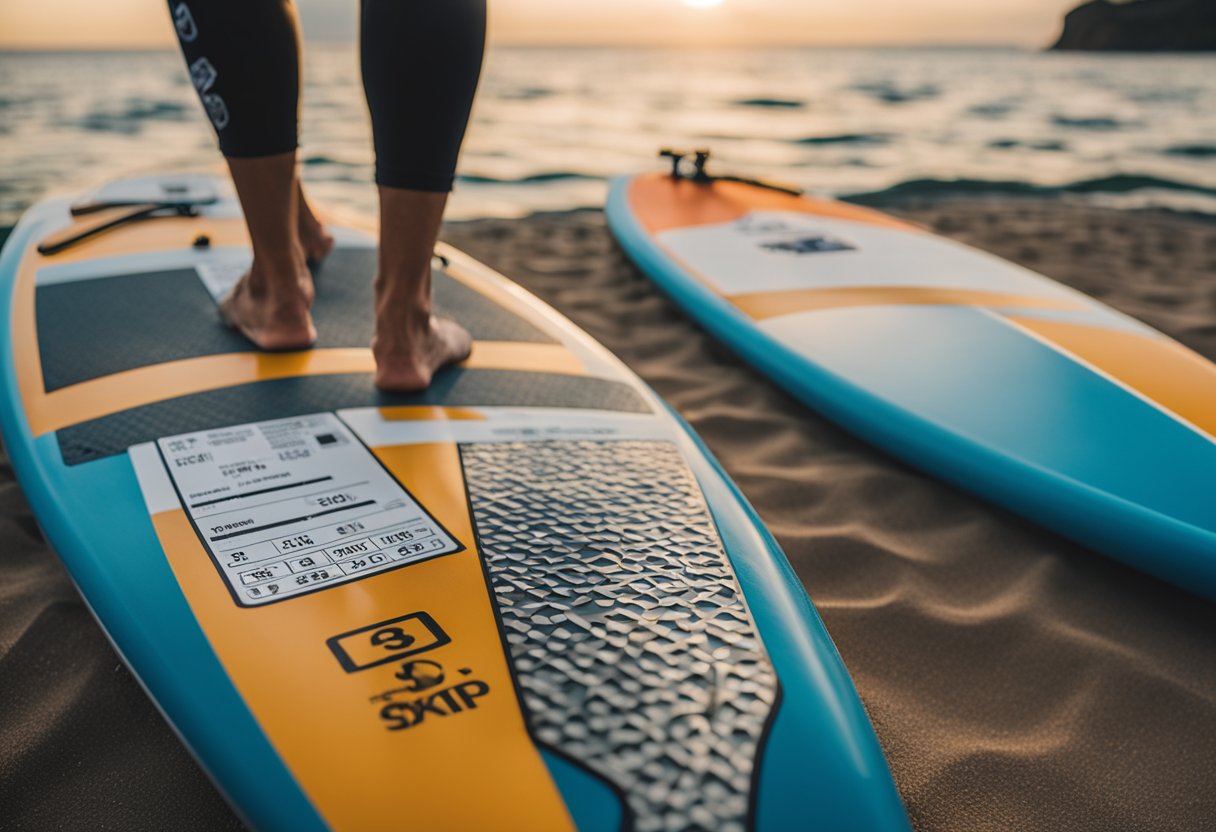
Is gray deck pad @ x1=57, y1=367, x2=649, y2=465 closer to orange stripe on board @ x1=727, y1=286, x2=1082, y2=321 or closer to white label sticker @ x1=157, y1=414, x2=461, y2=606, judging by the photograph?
white label sticker @ x1=157, y1=414, x2=461, y2=606

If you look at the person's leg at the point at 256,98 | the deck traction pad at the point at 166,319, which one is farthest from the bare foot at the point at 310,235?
the person's leg at the point at 256,98

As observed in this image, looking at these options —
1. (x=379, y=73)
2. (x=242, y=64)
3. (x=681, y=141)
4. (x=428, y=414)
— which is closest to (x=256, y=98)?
(x=242, y=64)

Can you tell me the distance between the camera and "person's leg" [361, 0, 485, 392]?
107 centimetres

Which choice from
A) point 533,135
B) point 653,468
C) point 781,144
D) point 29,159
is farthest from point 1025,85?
point 653,468

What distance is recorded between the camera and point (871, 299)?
1960 millimetres

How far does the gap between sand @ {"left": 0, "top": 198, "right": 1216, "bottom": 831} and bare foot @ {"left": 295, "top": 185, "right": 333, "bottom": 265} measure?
30.8 inches

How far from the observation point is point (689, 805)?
2.15 feet

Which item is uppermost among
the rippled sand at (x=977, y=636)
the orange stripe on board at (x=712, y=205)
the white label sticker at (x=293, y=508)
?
the orange stripe on board at (x=712, y=205)

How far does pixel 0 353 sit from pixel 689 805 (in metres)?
1.39

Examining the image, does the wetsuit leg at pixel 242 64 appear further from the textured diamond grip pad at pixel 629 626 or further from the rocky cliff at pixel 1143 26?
the rocky cliff at pixel 1143 26

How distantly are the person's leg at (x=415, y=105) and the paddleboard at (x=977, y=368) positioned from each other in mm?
904

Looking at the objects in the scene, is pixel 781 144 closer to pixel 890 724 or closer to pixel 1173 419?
pixel 1173 419

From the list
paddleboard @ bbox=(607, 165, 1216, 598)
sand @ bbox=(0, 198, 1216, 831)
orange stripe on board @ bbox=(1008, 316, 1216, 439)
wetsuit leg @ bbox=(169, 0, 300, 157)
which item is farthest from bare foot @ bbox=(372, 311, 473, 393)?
orange stripe on board @ bbox=(1008, 316, 1216, 439)

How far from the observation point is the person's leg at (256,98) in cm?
114
